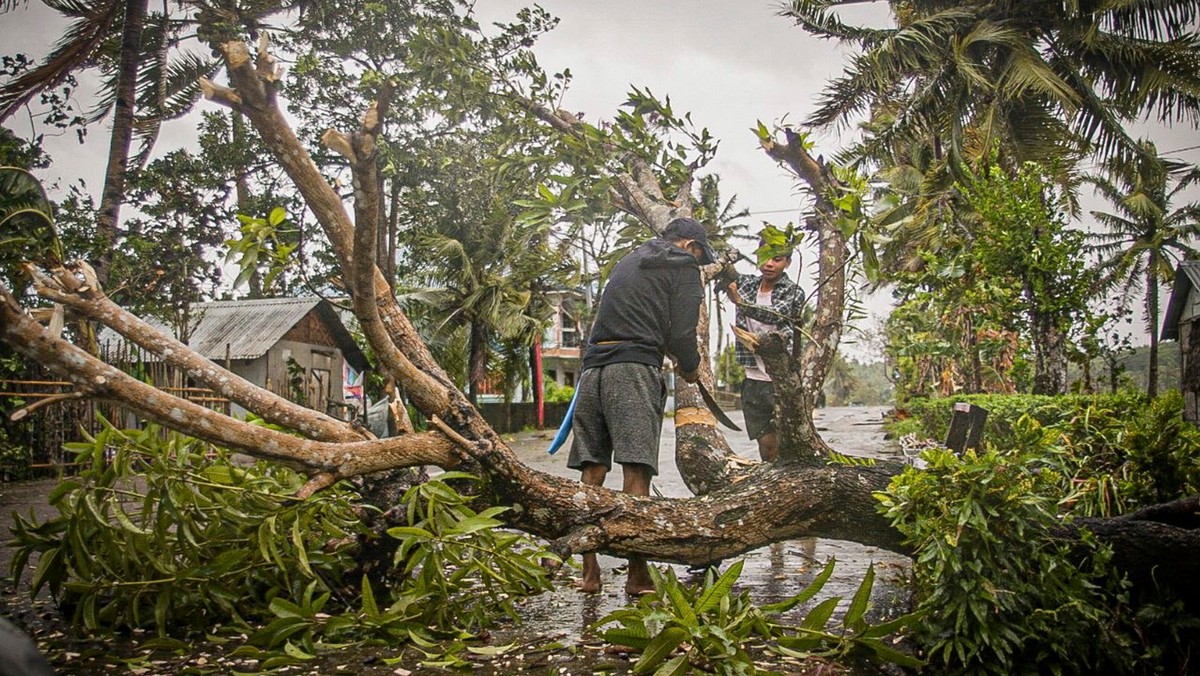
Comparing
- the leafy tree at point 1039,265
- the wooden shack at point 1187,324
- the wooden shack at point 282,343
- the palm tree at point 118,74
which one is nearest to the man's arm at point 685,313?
the palm tree at point 118,74

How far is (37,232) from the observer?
6801 millimetres

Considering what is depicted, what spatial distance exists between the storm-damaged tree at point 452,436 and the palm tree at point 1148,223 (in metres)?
8.59

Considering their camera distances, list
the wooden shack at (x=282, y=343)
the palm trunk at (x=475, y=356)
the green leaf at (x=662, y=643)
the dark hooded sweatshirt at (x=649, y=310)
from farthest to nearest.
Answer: the palm trunk at (x=475, y=356) < the wooden shack at (x=282, y=343) < the dark hooded sweatshirt at (x=649, y=310) < the green leaf at (x=662, y=643)

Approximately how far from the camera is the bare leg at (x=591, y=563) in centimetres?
401


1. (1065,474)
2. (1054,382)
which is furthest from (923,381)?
(1065,474)

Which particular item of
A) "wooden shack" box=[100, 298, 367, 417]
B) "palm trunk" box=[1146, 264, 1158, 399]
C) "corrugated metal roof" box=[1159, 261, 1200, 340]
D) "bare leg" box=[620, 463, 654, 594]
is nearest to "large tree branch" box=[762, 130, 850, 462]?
"bare leg" box=[620, 463, 654, 594]

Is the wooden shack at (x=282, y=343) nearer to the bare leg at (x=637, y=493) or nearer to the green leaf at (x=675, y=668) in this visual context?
the bare leg at (x=637, y=493)

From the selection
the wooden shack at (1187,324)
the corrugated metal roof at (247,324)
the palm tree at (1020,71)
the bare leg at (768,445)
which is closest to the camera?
the bare leg at (768,445)

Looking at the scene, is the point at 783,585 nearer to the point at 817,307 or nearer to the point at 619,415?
the point at 619,415

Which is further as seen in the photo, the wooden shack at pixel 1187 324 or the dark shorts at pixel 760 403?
the wooden shack at pixel 1187 324

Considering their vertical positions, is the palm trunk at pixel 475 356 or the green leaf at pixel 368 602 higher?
the palm trunk at pixel 475 356

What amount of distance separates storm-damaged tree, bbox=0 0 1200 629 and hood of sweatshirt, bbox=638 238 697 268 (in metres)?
0.81

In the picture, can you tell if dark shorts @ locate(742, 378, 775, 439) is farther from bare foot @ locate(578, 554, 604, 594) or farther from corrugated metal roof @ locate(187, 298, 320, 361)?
corrugated metal roof @ locate(187, 298, 320, 361)

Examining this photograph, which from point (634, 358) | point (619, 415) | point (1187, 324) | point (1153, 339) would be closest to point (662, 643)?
point (619, 415)
